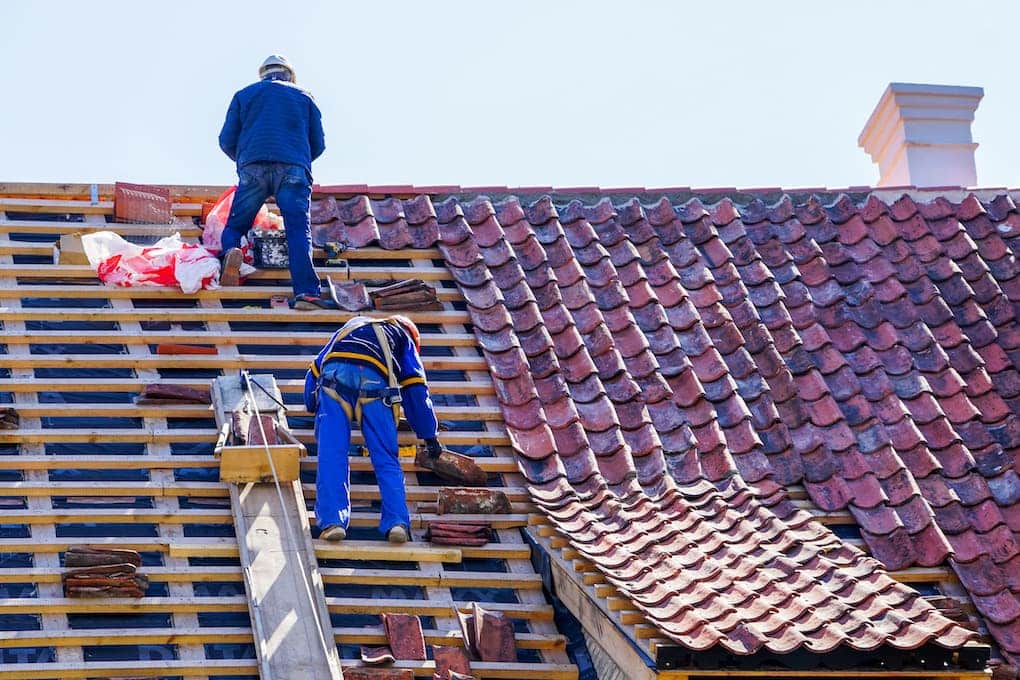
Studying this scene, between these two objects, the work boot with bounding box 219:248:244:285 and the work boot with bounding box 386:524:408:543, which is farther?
the work boot with bounding box 219:248:244:285

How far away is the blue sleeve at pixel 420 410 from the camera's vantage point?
9.45 meters

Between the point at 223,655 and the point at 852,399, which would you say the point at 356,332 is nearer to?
the point at 223,655

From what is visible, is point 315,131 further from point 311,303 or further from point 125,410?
point 125,410

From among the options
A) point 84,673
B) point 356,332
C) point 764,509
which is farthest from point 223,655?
point 764,509

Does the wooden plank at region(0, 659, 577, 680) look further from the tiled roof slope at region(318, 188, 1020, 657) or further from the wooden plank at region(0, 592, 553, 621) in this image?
the tiled roof slope at region(318, 188, 1020, 657)

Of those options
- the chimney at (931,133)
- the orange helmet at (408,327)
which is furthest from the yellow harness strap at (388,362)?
the chimney at (931,133)

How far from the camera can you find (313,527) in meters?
8.95

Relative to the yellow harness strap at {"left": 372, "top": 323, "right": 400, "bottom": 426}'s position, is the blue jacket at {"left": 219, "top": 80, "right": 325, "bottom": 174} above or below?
above

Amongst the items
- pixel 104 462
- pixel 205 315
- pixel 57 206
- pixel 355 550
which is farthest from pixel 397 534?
pixel 57 206

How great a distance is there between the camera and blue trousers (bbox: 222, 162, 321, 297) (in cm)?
1062

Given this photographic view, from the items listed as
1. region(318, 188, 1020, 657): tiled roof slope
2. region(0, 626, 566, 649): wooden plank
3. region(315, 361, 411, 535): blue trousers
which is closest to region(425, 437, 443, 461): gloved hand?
region(315, 361, 411, 535): blue trousers

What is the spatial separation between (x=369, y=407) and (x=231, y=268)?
6.16ft

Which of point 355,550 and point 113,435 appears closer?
point 355,550

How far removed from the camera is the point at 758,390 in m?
10.5
